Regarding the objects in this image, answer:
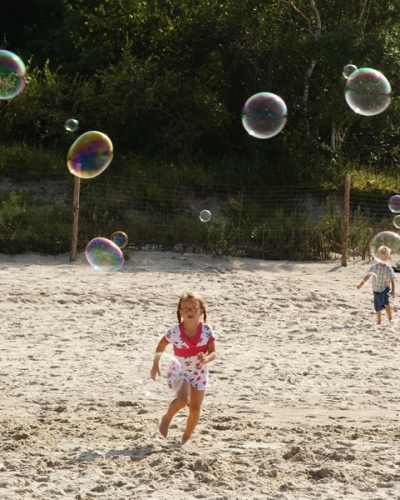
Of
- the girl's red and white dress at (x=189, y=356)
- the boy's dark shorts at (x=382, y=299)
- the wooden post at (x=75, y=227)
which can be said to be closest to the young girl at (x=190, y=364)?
the girl's red and white dress at (x=189, y=356)

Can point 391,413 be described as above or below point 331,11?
below

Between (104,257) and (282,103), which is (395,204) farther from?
(104,257)

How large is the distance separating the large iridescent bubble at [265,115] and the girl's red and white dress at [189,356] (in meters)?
6.44

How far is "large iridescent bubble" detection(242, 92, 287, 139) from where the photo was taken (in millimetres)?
13055

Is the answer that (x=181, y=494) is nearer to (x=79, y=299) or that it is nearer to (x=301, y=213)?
(x=79, y=299)

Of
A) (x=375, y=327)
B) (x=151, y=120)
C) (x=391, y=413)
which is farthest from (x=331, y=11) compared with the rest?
(x=391, y=413)

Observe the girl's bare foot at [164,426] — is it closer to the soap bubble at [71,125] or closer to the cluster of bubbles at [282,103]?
the cluster of bubbles at [282,103]

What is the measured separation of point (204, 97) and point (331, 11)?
3306mm

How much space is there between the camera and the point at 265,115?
43.2ft

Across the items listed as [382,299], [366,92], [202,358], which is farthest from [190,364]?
[366,92]

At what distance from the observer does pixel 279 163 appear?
20562 millimetres

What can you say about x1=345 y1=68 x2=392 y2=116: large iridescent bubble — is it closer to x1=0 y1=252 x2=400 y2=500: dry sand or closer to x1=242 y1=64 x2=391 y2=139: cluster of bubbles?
x1=242 y1=64 x2=391 y2=139: cluster of bubbles

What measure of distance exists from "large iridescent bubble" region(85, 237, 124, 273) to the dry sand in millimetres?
669

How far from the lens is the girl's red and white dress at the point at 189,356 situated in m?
6.99
